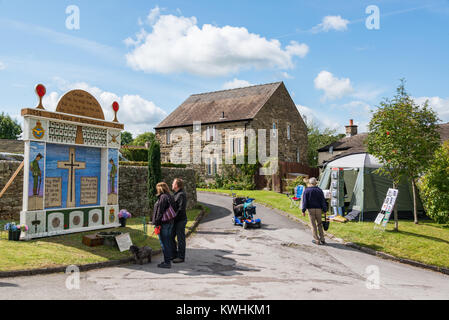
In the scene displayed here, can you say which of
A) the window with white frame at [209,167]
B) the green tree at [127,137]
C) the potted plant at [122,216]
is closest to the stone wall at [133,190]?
the potted plant at [122,216]

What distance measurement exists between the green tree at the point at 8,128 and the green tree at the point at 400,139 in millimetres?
65760

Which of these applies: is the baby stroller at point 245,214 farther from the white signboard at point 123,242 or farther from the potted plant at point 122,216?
the white signboard at point 123,242

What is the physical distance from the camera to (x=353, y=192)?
52.2ft

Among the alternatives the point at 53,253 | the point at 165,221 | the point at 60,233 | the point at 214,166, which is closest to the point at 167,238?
the point at 165,221

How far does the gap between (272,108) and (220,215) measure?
67.3 feet

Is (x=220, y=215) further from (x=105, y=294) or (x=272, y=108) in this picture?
(x=272, y=108)

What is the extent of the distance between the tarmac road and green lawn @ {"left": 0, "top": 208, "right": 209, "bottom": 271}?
585 mm

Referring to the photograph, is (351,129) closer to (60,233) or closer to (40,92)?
(60,233)

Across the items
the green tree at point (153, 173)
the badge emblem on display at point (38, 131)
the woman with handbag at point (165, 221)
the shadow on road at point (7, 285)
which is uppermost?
the badge emblem on display at point (38, 131)

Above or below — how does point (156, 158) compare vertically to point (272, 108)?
below

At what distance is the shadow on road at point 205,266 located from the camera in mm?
7316

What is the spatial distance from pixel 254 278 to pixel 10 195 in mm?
9866

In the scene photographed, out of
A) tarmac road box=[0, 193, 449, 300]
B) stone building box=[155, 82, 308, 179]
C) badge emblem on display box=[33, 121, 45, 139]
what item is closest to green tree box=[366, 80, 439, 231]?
tarmac road box=[0, 193, 449, 300]
